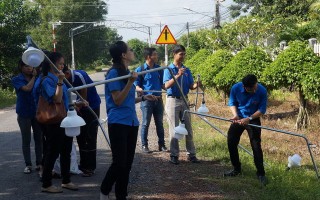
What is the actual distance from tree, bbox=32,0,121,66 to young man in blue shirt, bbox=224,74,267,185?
46.5 meters

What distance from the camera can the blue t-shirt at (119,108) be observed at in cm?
458

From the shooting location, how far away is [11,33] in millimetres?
20375

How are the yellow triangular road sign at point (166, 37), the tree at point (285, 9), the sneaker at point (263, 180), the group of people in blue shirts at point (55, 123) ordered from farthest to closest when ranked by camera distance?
the tree at point (285, 9) < the yellow triangular road sign at point (166, 37) < the sneaker at point (263, 180) < the group of people in blue shirts at point (55, 123)

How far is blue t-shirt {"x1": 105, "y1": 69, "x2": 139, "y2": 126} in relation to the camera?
180 inches

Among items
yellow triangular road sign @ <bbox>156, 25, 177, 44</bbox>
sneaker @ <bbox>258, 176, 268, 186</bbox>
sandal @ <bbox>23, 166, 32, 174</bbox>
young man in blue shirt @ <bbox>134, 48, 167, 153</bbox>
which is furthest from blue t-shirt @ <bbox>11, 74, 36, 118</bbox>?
yellow triangular road sign @ <bbox>156, 25, 177, 44</bbox>

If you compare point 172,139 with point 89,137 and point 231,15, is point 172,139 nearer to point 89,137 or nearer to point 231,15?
point 89,137

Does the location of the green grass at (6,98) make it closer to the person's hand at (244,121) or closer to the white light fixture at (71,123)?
the person's hand at (244,121)

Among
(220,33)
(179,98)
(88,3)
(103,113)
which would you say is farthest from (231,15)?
(179,98)

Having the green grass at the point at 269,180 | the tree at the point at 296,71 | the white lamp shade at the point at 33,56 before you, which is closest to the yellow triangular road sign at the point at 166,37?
the tree at the point at 296,71

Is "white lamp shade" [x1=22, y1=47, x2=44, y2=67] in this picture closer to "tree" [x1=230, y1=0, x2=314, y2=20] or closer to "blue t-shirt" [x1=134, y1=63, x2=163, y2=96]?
"blue t-shirt" [x1=134, y1=63, x2=163, y2=96]

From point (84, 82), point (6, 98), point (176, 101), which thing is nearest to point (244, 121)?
point (176, 101)

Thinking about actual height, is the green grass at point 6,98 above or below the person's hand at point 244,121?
below

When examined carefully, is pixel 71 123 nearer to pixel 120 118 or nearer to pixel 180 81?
pixel 120 118

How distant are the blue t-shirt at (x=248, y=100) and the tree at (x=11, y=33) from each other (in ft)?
52.4
